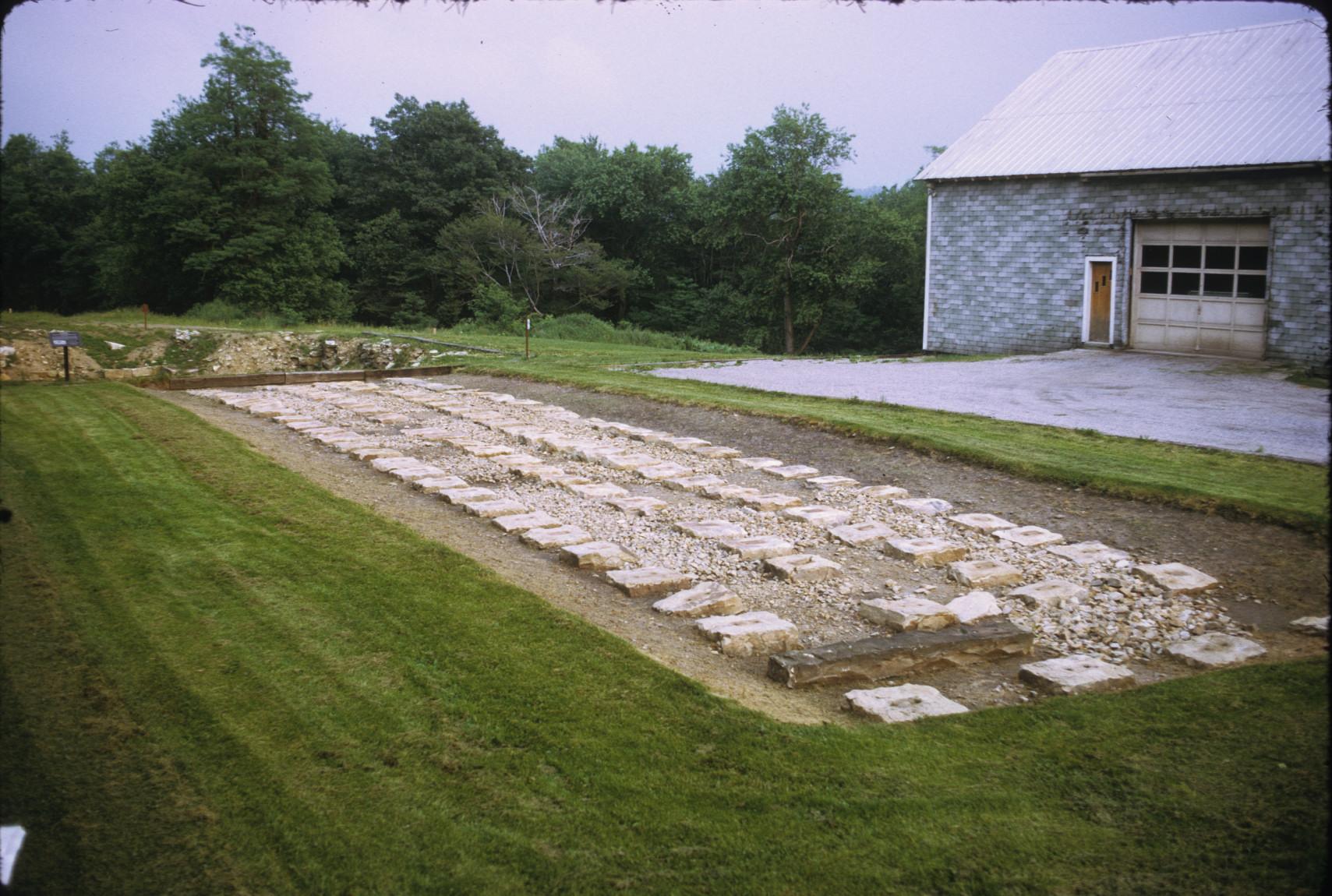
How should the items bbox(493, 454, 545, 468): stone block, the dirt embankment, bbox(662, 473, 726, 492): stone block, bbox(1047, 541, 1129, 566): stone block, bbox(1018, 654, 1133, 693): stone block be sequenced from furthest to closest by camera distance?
the dirt embankment, bbox(493, 454, 545, 468): stone block, bbox(662, 473, 726, 492): stone block, bbox(1047, 541, 1129, 566): stone block, bbox(1018, 654, 1133, 693): stone block

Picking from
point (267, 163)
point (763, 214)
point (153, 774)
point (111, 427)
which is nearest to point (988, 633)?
point (153, 774)

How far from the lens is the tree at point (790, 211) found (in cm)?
3084

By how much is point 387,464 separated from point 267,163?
1321 cm

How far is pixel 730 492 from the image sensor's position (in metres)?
6.95

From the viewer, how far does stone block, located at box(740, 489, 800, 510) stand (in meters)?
6.59

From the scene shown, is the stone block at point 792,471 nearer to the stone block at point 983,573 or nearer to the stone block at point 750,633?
the stone block at point 983,573

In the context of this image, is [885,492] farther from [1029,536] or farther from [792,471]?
[1029,536]

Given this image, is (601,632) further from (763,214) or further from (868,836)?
(763,214)

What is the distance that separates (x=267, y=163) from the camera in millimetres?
18391

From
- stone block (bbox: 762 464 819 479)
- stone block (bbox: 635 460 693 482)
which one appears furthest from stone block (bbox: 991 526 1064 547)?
stone block (bbox: 635 460 693 482)

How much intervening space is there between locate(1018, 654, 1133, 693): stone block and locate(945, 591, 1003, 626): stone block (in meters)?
0.49

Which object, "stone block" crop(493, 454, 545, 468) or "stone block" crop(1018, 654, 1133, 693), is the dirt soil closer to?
"stone block" crop(1018, 654, 1133, 693)

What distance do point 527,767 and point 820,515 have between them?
3603 millimetres

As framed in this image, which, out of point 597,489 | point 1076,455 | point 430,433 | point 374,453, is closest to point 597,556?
point 597,489
